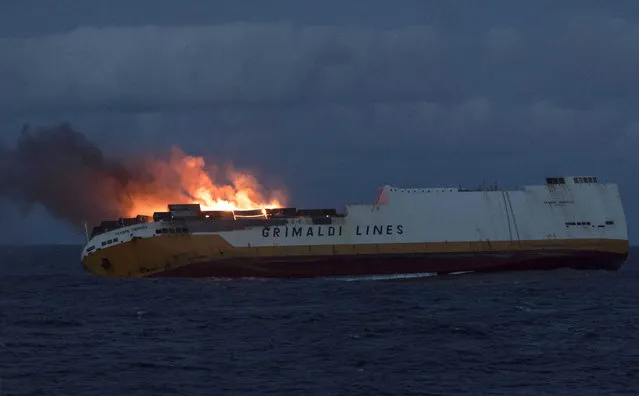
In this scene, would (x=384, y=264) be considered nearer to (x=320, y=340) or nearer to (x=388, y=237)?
(x=388, y=237)

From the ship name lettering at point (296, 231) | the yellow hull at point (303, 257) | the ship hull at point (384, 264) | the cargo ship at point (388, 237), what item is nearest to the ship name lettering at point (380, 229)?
the cargo ship at point (388, 237)

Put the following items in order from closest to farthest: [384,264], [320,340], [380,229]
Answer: [320,340]
[384,264]
[380,229]

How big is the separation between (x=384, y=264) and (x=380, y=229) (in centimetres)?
284

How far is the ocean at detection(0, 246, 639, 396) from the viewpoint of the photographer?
3031 cm

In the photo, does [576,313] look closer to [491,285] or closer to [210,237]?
[491,285]

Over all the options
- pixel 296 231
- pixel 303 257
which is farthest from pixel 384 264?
pixel 296 231

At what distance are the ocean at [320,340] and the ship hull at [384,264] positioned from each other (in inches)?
190

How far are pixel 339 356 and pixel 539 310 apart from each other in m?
18.8

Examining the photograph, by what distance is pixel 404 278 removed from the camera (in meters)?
70.8

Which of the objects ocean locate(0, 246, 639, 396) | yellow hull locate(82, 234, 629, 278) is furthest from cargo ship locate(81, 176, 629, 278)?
ocean locate(0, 246, 639, 396)

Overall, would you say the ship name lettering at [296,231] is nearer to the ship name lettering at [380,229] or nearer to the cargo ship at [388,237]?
the cargo ship at [388,237]

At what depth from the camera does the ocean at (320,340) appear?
30.3 meters

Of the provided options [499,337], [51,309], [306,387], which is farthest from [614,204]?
[306,387]

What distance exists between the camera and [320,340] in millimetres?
39062
